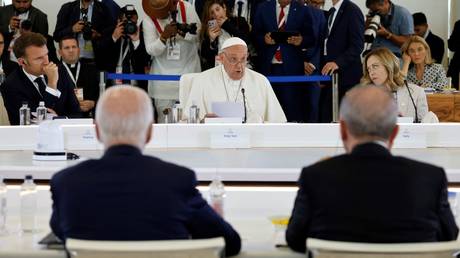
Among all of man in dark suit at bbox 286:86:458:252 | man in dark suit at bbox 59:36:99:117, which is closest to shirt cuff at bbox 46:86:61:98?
man in dark suit at bbox 59:36:99:117

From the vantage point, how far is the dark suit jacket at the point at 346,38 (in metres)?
9.39

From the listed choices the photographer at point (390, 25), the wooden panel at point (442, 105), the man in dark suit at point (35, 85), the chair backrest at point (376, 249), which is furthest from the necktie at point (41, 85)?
the chair backrest at point (376, 249)

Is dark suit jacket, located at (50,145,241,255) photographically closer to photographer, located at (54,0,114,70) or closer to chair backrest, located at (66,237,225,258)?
chair backrest, located at (66,237,225,258)

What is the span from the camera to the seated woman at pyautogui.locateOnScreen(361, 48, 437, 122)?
7.23 metres

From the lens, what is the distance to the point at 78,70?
944 cm

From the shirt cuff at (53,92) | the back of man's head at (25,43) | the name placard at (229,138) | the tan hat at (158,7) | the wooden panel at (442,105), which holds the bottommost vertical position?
the wooden panel at (442,105)

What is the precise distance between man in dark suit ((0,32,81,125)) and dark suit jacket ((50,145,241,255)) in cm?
438

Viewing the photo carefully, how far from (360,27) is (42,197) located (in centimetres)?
569

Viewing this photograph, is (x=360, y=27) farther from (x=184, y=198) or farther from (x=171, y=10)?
(x=184, y=198)

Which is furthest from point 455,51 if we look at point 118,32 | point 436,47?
point 118,32

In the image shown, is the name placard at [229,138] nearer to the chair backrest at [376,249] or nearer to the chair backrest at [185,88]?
the chair backrest at [185,88]

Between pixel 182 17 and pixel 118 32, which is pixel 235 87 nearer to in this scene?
pixel 182 17

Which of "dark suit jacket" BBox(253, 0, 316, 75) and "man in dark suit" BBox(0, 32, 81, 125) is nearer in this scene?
"man in dark suit" BBox(0, 32, 81, 125)

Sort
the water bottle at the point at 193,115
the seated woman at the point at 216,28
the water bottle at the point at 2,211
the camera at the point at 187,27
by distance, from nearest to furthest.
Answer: the water bottle at the point at 2,211 < the water bottle at the point at 193,115 < the seated woman at the point at 216,28 < the camera at the point at 187,27
